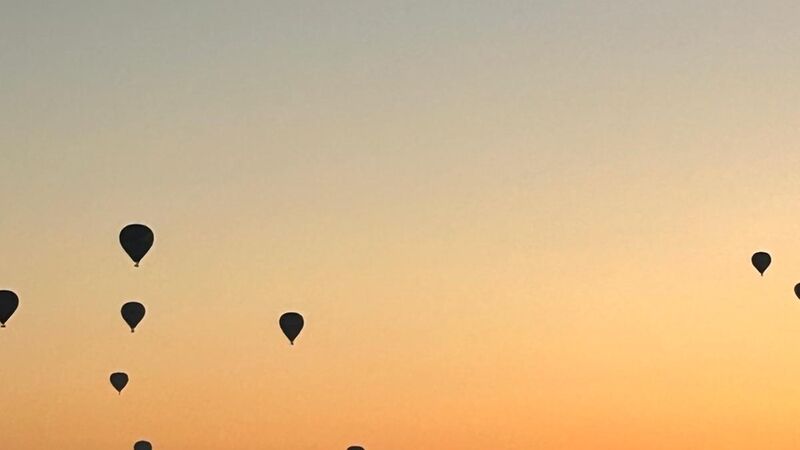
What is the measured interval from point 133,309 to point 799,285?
29.4 meters

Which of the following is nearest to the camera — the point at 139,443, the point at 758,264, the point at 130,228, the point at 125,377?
the point at 130,228

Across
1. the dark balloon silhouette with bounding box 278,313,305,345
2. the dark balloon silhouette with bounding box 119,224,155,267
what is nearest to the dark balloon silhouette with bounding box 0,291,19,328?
the dark balloon silhouette with bounding box 119,224,155,267

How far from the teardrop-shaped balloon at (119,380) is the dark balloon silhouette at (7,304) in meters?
9.95

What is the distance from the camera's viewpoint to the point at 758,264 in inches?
3265

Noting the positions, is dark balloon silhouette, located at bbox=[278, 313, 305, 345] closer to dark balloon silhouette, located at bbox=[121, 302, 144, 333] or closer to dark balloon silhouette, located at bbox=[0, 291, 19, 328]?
dark balloon silhouette, located at bbox=[121, 302, 144, 333]

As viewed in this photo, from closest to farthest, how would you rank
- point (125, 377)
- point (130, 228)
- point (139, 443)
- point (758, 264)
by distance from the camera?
point (130, 228), point (758, 264), point (125, 377), point (139, 443)

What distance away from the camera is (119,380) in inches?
3489

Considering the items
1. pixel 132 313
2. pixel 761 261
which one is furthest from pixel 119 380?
pixel 761 261

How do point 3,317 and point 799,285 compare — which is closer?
point 3,317

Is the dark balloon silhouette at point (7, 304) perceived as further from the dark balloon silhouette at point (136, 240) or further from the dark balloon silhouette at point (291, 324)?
the dark balloon silhouette at point (291, 324)

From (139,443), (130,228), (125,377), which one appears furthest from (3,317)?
(139,443)

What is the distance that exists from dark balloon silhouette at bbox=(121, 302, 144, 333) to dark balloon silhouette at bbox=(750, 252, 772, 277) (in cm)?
2691

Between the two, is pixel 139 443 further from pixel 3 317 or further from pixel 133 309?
pixel 3 317

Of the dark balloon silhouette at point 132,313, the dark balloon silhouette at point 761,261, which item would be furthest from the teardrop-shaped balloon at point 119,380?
the dark balloon silhouette at point 761,261
